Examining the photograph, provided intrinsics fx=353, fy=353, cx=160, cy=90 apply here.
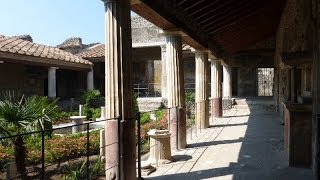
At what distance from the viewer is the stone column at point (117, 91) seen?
5.61 m

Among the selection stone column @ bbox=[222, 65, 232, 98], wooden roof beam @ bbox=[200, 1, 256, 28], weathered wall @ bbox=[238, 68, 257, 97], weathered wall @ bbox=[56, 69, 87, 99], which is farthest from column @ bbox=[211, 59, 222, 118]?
weathered wall @ bbox=[56, 69, 87, 99]

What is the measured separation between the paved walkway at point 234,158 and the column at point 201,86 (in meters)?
0.63

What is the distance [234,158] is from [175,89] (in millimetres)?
2361

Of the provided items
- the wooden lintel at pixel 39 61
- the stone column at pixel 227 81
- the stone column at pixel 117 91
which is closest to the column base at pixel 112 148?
the stone column at pixel 117 91

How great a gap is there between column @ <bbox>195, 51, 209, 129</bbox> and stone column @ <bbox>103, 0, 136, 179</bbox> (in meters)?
7.17

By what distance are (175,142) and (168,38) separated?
2788mm

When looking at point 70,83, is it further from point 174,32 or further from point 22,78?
point 174,32

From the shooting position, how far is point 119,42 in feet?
18.6

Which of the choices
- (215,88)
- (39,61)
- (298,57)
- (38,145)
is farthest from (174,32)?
(39,61)

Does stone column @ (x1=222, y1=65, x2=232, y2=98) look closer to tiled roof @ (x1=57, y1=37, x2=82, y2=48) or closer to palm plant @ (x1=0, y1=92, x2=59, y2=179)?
tiled roof @ (x1=57, y1=37, x2=82, y2=48)

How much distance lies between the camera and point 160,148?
316 inches

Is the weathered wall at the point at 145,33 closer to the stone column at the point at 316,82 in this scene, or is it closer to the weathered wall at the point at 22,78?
the weathered wall at the point at 22,78

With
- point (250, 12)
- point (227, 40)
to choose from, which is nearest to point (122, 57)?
point (250, 12)

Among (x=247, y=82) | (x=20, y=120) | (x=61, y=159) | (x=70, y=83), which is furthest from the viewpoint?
(x=70, y=83)
